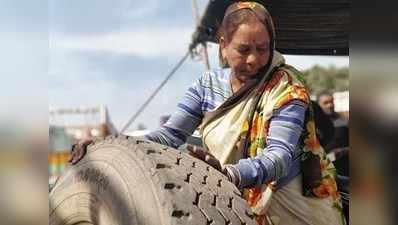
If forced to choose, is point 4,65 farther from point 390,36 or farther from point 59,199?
point 390,36

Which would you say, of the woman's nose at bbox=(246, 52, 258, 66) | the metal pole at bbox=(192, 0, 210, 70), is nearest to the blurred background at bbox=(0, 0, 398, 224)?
the metal pole at bbox=(192, 0, 210, 70)

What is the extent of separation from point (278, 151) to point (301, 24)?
470mm

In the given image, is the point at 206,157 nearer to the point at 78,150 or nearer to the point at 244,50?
the point at 244,50

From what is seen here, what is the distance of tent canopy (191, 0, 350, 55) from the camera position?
5.58 ft

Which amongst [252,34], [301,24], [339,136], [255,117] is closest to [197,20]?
[252,34]

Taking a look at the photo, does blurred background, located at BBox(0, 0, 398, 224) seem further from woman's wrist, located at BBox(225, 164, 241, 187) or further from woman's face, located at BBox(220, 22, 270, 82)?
woman's wrist, located at BBox(225, 164, 241, 187)

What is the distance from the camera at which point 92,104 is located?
66.1 inches

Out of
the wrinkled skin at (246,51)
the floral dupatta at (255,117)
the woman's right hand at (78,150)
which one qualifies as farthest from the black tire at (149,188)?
the wrinkled skin at (246,51)

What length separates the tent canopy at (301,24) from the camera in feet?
5.58

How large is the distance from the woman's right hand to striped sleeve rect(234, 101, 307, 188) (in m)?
0.43

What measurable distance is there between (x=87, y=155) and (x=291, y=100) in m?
0.55

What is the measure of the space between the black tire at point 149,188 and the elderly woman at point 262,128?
0.23 ft

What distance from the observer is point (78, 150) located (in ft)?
5.95

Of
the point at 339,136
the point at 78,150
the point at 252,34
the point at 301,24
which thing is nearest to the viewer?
the point at 252,34
